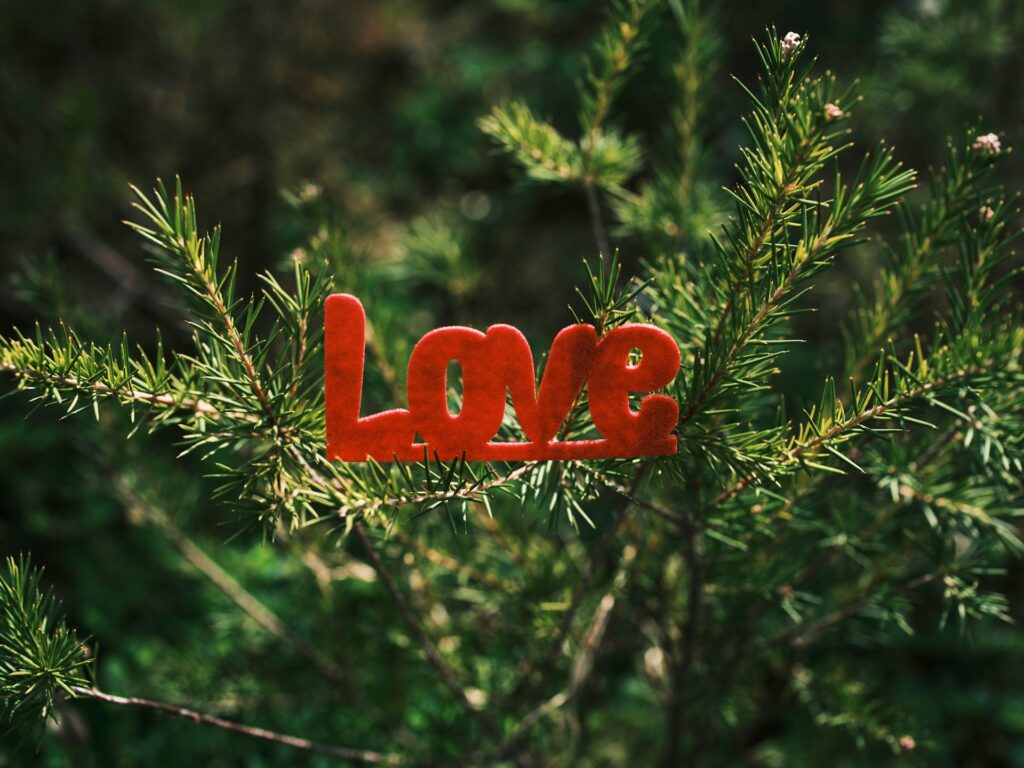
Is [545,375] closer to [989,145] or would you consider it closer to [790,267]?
[790,267]

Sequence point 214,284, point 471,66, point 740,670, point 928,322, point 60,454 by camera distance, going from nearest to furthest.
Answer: point 214,284 < point 740,670 < point 928,322 < point 60,454 < point 471,66

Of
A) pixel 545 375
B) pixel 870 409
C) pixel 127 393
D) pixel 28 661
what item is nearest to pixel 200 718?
pixel 28 661

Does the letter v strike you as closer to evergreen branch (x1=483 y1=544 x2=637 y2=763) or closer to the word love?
the word love

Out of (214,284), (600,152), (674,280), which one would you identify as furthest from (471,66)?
(214,284)

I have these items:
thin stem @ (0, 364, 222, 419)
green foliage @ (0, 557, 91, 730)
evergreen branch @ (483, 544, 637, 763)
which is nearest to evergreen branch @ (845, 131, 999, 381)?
evergreen branch @ (483, 544, 637, 763)

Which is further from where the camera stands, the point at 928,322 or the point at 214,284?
the point at 928,322

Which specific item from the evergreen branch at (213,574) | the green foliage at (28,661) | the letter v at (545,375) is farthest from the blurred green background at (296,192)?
the letter v at (545,375)

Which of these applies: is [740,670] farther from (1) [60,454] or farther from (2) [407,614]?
(1) [60,454]
